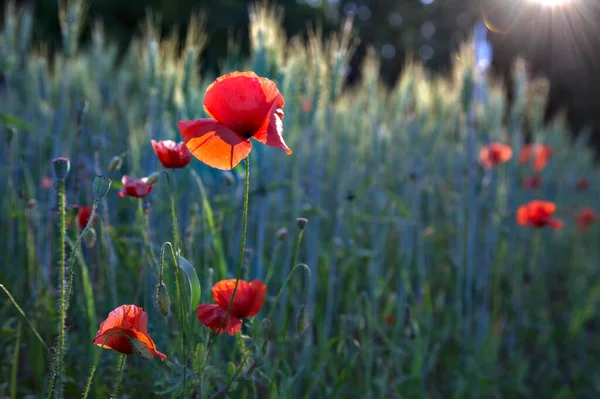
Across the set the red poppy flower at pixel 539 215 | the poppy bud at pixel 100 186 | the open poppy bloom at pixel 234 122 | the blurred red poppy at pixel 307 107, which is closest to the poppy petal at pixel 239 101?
the open poppy bloom at pixel 234 122

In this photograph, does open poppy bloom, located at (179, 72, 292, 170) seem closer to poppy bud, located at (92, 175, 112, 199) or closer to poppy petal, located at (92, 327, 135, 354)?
poppy bud, located at (92, 175, 112, 199)

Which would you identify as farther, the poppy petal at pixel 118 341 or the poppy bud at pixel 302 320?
the poppy bud at pixel 302 320

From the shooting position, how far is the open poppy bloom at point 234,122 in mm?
930

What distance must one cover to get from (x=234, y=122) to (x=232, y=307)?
0.32 m

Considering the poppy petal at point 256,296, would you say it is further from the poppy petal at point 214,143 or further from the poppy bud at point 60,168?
the poppy bud at point 60,168

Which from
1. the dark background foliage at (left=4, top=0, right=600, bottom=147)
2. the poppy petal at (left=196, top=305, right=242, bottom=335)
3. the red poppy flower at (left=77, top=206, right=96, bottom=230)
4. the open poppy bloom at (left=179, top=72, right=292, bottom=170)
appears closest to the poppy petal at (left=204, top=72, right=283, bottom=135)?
the open poppy bloom at (left=179, top=72, right=292, bottom=170)

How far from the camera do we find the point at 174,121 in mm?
1957

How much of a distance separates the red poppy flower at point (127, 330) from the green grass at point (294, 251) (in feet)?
0.34

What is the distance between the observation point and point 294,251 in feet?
7.18

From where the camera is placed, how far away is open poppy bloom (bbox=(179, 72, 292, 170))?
3.05ft

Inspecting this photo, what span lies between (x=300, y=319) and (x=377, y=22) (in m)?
15.4

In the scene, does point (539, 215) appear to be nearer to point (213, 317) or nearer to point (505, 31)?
point (213, 317)

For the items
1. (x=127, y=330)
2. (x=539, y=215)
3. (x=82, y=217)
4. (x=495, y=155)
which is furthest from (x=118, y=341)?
(x=495, y=155)

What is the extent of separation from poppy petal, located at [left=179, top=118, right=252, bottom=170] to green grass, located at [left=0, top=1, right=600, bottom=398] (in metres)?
0.17
